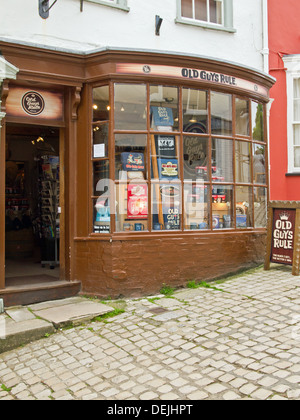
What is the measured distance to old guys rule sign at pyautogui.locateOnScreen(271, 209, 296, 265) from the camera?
691 centimetres

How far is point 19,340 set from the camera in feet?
16.0

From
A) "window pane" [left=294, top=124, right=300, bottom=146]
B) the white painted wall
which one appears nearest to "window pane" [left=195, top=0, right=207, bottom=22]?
the white painted wall

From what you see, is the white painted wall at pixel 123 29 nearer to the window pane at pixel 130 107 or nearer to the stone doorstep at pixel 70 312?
the window pane at pixel 130 107

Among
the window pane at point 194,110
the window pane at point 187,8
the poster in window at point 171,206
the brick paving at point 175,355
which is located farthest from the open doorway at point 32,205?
the window pane at point 187,8

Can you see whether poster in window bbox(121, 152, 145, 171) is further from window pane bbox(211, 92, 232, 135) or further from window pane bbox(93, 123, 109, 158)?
window pane bbox(211, 92, 232, 135)

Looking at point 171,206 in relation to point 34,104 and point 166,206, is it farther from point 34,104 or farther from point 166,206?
point 34,104

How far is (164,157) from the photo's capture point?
6828 millimetres

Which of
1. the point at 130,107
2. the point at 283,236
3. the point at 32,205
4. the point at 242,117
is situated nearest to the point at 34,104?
the point at 130,107

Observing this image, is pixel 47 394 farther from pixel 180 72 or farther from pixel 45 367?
pixel 180 72

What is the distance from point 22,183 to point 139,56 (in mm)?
5217

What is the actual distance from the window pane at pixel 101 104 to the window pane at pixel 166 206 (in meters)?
1.40

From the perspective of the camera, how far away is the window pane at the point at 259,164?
792 cm

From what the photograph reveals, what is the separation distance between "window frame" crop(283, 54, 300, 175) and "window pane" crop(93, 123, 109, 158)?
4.70 m

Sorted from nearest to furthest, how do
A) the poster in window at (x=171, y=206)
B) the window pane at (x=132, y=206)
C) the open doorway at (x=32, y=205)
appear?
1. the window pane at (x=132, y=206)
2. the poster in window at (x=171, y=206)
3. the open doorway at (x=32, y=205)
